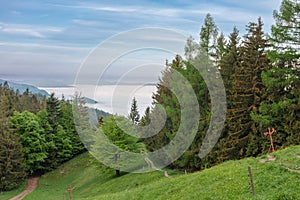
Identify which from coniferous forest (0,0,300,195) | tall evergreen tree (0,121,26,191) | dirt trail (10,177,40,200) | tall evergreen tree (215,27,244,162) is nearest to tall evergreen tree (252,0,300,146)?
coniferous forest (0,0,300,195)

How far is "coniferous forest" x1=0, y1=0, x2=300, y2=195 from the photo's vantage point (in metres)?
27.2

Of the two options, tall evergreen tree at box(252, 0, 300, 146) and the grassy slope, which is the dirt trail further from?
tall evergreen tree at box(252, 0, 300, 146)

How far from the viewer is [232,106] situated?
33.0 metres

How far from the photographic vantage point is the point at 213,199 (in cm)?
1650

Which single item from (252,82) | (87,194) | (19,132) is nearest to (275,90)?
(252,82)

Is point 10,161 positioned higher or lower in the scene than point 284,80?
lower

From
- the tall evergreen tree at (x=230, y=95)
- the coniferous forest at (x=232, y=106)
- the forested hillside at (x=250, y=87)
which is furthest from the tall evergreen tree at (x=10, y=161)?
the tall evergreen tree at (x=230, y=95)

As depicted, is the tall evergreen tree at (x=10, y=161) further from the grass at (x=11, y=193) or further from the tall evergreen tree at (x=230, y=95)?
the tall evergreen tree at (x=230, y=95)

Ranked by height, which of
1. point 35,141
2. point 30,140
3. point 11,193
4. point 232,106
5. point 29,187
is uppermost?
point 232,106

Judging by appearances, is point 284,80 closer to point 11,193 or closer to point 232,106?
point 232,106

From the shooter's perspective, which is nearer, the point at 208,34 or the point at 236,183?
the point at 236,183

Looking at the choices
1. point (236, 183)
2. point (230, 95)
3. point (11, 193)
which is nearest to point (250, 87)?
point (230, 95)

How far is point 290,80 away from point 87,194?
979 inches

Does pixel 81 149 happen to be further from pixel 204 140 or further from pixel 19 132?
pixel 204 140
